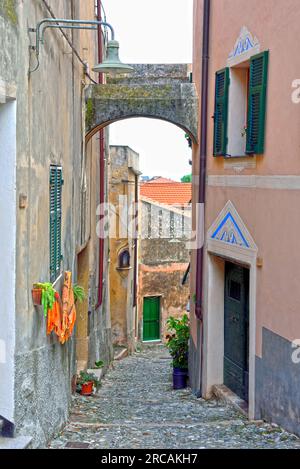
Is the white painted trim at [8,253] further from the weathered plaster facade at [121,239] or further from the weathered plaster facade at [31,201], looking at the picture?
the weathered plaster facade at [121,239]

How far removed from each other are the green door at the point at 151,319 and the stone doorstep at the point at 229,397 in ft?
50.4

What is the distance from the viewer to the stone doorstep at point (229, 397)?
9620mm

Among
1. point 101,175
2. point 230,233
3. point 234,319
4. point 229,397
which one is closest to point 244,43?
point 230,233

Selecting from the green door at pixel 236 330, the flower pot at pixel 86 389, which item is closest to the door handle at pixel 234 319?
the green door at pixel 236 330

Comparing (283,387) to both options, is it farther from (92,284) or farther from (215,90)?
(92,284)

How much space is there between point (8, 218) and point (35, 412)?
196 centimetres

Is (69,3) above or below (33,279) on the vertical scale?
above

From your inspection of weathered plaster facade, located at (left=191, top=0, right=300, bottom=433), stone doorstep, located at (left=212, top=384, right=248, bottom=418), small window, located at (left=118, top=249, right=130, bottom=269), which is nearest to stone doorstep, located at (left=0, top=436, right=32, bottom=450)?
weathered plaster facade, located at (left=191, top=0, right=300, bottom=433)

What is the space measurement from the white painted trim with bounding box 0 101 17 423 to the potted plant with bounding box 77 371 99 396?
5210mm

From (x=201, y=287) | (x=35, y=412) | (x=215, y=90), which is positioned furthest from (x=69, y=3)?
(x=35, y=412)

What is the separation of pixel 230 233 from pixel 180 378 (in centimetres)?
400

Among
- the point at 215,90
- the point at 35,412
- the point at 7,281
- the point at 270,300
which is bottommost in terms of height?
the point at 35,412

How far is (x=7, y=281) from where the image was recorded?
6.09 m

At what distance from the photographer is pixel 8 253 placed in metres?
6.07
